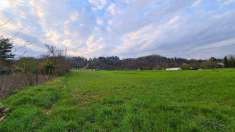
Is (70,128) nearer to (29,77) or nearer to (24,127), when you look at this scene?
(24,127)

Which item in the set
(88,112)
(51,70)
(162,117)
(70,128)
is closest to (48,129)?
(70,128)

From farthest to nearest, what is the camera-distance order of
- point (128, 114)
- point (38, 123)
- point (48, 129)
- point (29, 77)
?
point (29, 77) < point (128, 114) < point (38, 123) < point (48, 129)

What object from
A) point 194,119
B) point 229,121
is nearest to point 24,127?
point 194,119

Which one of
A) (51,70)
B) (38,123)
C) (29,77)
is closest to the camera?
(38,123)

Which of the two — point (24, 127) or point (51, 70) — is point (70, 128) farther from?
point (51, 70)

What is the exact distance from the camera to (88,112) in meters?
5.42

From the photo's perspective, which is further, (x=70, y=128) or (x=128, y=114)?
(x=128, y=114)

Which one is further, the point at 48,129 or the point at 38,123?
the point at 38,123

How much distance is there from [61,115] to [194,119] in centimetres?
391

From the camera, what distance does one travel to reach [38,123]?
15.2ft

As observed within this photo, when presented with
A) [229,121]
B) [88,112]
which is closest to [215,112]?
[229,121]

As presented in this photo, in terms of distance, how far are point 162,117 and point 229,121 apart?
5.49 feet

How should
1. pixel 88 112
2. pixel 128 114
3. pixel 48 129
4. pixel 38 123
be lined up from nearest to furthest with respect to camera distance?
1. pixel 48 129
2. pixel 38 123
3. pixel 128 114
4. pixel 88 112

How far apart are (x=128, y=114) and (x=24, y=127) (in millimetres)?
2832
